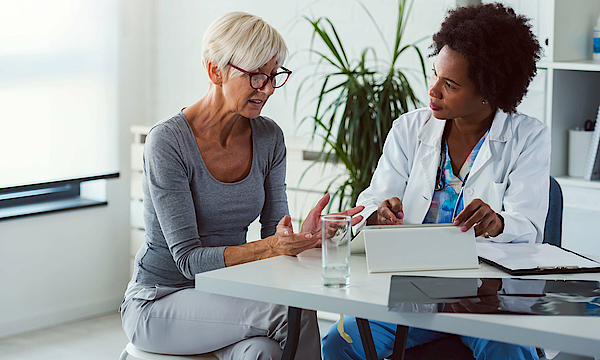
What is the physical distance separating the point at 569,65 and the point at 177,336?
1757mm

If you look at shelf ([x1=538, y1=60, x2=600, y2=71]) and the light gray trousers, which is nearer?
the light gray trousers

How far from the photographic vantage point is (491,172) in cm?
196

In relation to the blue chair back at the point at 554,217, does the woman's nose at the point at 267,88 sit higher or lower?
higher

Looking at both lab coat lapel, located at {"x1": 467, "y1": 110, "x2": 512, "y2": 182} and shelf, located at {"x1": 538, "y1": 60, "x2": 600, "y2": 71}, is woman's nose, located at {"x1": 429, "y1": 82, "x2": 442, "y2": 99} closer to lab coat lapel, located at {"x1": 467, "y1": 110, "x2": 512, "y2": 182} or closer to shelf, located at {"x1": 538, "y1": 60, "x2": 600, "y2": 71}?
lab coat lapel, located at {"x1": 467, "y1": 110, "x2": 512, "y2": 182}

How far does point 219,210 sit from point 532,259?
0.82 meters

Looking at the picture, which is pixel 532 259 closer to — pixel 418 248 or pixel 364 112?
pixel 418 248

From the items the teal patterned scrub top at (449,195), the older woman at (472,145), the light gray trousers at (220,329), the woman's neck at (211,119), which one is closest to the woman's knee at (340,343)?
the older woman at (472,145)

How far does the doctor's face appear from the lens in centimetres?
197

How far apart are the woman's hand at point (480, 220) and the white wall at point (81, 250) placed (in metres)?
2.43

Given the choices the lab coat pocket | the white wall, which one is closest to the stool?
the lab coat pocket

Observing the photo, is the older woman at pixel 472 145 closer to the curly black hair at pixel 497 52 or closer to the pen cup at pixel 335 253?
the curly black hair at pixel 497 52

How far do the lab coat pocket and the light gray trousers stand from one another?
1.96 ft

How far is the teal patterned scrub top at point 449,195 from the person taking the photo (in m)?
1.99

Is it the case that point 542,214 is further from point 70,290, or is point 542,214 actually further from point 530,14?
point 70,290
